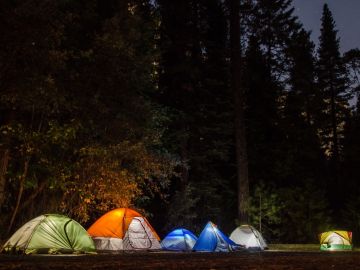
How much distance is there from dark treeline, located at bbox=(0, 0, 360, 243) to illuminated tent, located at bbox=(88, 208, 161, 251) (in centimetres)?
64

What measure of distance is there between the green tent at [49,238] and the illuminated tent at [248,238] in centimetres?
647

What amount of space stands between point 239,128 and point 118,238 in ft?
28.9

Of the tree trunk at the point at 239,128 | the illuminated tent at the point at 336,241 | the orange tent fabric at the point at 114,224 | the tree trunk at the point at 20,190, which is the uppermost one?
the tree trunk at the point at 239,128

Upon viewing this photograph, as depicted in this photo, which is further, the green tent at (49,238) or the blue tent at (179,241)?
the blue tent at (179,241)

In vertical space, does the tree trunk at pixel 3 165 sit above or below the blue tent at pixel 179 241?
above

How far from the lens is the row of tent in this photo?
1331 cm

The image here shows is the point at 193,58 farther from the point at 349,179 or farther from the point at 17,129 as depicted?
the point at 349,179

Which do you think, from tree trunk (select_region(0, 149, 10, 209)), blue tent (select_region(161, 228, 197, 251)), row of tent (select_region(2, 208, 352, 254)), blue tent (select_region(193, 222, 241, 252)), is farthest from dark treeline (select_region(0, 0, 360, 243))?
blue tent (select_region(193, 222, 241, 252))

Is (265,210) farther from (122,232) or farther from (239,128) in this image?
(122,232)

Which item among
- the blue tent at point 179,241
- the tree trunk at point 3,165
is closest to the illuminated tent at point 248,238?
the blue tent at point 179,241

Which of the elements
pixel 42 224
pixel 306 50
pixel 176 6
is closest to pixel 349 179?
pixel 306 50

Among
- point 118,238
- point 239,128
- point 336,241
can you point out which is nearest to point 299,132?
point 239,128

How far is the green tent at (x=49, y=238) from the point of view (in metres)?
13.1

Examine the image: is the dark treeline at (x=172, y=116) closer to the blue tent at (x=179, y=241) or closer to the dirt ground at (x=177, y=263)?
the blue tent at (x=179, y=241)
